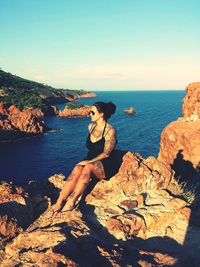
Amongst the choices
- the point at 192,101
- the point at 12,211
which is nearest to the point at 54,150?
the point at 192,101

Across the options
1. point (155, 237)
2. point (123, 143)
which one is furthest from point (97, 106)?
point (123, 143)

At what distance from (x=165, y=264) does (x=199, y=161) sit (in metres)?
16.3

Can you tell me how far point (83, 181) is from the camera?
772cm

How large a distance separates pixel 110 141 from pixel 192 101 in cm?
2238

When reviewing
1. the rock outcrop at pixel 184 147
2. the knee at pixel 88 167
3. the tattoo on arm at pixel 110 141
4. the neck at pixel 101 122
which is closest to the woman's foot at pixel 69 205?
the knee at pixel 88 167

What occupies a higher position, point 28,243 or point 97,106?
point 97,106

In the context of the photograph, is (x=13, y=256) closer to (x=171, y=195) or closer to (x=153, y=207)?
(x=153, y=207)

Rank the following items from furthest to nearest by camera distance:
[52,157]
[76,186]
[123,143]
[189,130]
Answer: [123,143]
[52,157]
[189,130]
[76,186]

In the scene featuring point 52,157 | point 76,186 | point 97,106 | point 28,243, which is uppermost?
point 97,106

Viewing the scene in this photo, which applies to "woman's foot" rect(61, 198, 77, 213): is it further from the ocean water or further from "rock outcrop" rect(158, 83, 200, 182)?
the ocean water

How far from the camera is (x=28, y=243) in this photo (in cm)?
608

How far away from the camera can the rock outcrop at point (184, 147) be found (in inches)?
825

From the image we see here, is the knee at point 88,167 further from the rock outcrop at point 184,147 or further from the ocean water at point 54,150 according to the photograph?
the ocean water at point 54,150

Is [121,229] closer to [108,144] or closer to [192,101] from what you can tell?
[108,144]
